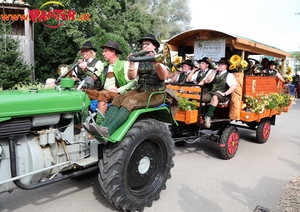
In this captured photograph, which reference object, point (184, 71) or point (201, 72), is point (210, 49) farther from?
point (184, 71)

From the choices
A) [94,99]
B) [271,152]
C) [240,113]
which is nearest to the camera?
[94,99]

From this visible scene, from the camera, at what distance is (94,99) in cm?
337

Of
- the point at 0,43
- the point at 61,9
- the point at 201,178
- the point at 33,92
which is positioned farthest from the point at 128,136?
the point at 61,9

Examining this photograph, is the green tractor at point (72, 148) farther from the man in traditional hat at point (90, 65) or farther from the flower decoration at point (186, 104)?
the flower decoration at point (186, 104)

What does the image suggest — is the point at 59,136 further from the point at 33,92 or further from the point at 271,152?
the point at 271,152

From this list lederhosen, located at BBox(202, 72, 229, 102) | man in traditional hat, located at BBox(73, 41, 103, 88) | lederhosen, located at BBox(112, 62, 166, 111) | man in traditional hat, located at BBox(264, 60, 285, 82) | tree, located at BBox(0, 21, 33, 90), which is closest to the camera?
lederhosen, located at BBox(112, 62, 166, 111)

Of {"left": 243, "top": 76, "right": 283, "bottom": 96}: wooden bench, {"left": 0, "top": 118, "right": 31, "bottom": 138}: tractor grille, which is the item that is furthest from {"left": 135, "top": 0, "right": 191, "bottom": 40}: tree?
{"left": 0, "top": 118, "right": 31, "bottom": 138}: tractor grille

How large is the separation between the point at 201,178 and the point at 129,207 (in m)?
1.58

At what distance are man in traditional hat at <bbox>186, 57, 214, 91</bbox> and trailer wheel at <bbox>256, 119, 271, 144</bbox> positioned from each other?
1.64 metres

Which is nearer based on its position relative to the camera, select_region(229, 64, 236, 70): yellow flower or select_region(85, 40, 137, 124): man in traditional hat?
select_region(85, 40, 137, 124): man in traditional hat

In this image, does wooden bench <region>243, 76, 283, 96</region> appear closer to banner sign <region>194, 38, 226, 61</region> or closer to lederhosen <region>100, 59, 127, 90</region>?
banner sign <region>194, 38, 226, 61</region>

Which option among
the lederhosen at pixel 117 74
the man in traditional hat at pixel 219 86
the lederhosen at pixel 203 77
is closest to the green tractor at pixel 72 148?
the lederhosen at pixel 117 74

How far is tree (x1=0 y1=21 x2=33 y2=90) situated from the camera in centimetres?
790

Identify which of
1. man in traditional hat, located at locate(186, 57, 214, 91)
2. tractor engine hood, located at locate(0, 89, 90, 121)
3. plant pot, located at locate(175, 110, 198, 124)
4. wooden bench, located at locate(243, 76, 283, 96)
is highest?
man in traditional hat, located at locate(186, 57, 214, 91)
